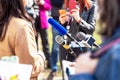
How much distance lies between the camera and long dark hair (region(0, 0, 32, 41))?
2.84m

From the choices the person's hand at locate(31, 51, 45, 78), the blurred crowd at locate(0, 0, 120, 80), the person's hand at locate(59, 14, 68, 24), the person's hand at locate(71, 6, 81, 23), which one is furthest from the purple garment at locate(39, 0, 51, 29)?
the person's hand at locate(31, 51, 45, 78)

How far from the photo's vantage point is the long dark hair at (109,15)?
1.42 meters

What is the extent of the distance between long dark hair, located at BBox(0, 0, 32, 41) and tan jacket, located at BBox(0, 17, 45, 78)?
35mm

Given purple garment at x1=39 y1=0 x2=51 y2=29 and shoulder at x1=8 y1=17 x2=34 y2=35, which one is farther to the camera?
purple garment at x1=39 y1=0 x2=51 y2=29

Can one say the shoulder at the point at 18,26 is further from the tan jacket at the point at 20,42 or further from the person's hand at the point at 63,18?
the person's hand at the point at 63,18

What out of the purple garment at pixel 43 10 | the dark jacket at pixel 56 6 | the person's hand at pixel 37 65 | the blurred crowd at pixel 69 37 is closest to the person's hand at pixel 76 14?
the blurred crowd at pixel 69 37

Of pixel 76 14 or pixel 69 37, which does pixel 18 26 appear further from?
pixel 76 14

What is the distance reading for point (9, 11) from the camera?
2.87 metres

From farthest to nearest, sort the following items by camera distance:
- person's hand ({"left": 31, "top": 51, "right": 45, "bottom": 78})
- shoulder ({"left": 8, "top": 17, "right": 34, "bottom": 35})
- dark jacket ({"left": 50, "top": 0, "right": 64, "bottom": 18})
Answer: dark jacket ({"left": 50, "top": 0, "right": 64, "bottom": 18}) < person's hand ({"left": 31, "top": 51, "right": 45, "bottom": 78}) < shoulder ({"left": 8, "top": 17, "right": 34, "bottom": 35})

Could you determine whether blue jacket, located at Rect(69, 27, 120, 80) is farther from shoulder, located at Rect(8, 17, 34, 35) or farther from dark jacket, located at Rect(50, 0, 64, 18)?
dark jacket, located at Rect(50, 0, 64, 18)

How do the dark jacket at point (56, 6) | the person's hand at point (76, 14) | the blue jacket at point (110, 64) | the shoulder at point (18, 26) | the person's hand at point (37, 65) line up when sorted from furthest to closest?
1. the dark jacket at point (56, 6)
2. the person's hand at point (76, 14)
3. the person's hand at point (37, 65)
4. the shoulder at point (18, 26)
5. the blue jacket at point (110, 64)

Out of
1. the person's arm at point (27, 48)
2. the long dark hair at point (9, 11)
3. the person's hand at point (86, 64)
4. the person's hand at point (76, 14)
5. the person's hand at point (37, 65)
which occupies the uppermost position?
the long dark hair at point (9, 11)

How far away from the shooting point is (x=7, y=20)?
2.87m

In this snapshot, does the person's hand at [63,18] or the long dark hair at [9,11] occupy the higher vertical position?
the long dark hair at [9,11]
